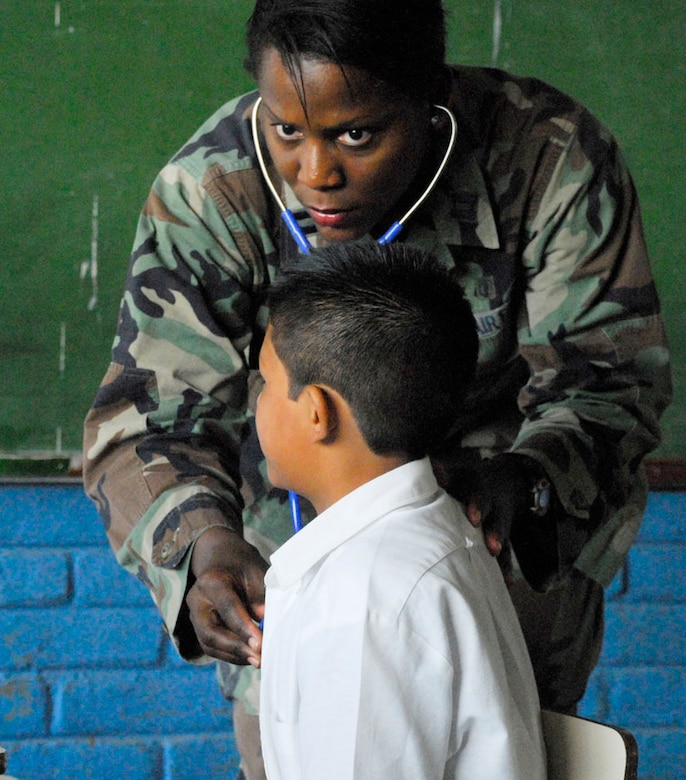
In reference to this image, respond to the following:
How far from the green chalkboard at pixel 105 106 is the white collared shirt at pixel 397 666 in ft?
3.30

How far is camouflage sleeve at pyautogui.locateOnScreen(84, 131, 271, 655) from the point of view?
3.85 feet

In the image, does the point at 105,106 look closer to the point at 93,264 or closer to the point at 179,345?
the point at 93,264

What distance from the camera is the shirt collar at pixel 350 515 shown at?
84 centimetres

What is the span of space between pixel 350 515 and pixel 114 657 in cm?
107

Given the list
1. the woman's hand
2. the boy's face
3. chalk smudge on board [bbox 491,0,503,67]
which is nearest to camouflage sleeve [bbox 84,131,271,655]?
the woman's hand

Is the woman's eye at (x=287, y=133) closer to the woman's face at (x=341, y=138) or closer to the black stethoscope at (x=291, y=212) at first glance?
the woman's face at (x=341, y=138)

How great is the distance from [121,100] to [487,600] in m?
1.19

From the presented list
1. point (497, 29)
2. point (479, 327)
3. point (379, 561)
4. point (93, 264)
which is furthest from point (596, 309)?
point (93, 264)

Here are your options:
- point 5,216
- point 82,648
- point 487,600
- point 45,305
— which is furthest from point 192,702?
point 487,600

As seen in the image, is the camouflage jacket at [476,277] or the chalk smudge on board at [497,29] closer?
the camouflage jacket at [476,277]

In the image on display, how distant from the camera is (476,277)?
1245 millimetres

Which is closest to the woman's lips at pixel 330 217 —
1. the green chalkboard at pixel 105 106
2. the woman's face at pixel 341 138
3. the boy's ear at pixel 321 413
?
the woman's face at pixel 341 138

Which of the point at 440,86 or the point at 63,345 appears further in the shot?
the point at 63,345

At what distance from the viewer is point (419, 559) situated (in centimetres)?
78
